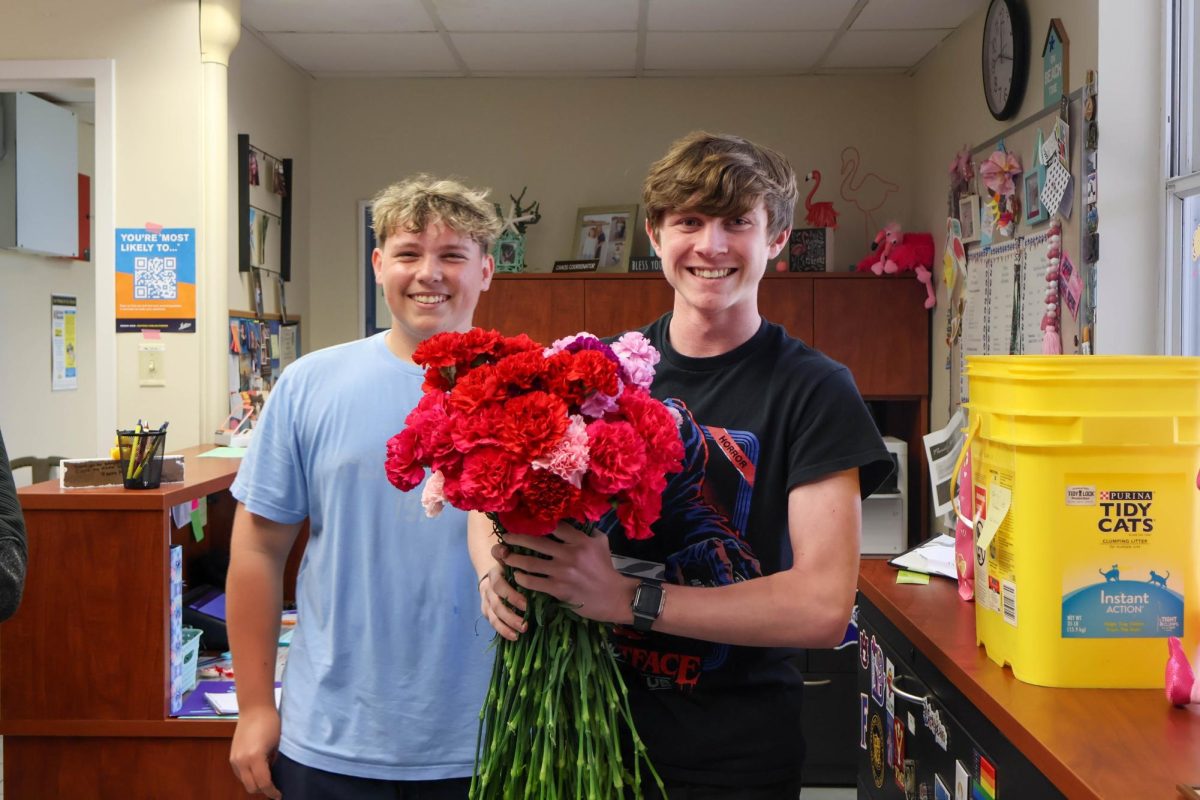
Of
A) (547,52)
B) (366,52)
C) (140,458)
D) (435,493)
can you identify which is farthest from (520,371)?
(366,52)

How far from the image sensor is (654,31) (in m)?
4.77

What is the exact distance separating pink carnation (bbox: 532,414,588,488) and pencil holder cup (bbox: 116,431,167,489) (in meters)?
1.73

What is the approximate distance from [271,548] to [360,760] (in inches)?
14.7

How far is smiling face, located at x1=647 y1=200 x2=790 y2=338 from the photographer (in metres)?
1.43

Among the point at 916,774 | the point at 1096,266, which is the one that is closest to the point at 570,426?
the point at 916,774

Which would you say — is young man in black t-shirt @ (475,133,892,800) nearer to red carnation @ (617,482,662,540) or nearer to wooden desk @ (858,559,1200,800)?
red carnation @ (617,482,662,540)

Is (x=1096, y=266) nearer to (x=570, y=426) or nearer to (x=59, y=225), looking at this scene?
(x=570, y=426)

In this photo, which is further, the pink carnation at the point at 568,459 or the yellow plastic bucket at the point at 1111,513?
the yellow plastic bucket at the point at 1111,513

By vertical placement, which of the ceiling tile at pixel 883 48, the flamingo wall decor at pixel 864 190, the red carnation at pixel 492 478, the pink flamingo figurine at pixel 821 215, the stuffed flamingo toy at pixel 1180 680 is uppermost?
the ceiling tile at pixel 883 48

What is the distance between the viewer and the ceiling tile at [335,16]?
172 inches

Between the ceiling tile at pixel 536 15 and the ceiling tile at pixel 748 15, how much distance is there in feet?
0.43

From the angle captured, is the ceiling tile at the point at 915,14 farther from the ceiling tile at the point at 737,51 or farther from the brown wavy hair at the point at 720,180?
the brown wavy hair at the point at 720,180

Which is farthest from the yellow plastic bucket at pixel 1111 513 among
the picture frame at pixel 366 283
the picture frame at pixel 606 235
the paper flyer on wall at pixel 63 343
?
the paper flyer on wall at pixel 63 343

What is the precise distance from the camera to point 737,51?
511 centimetres
